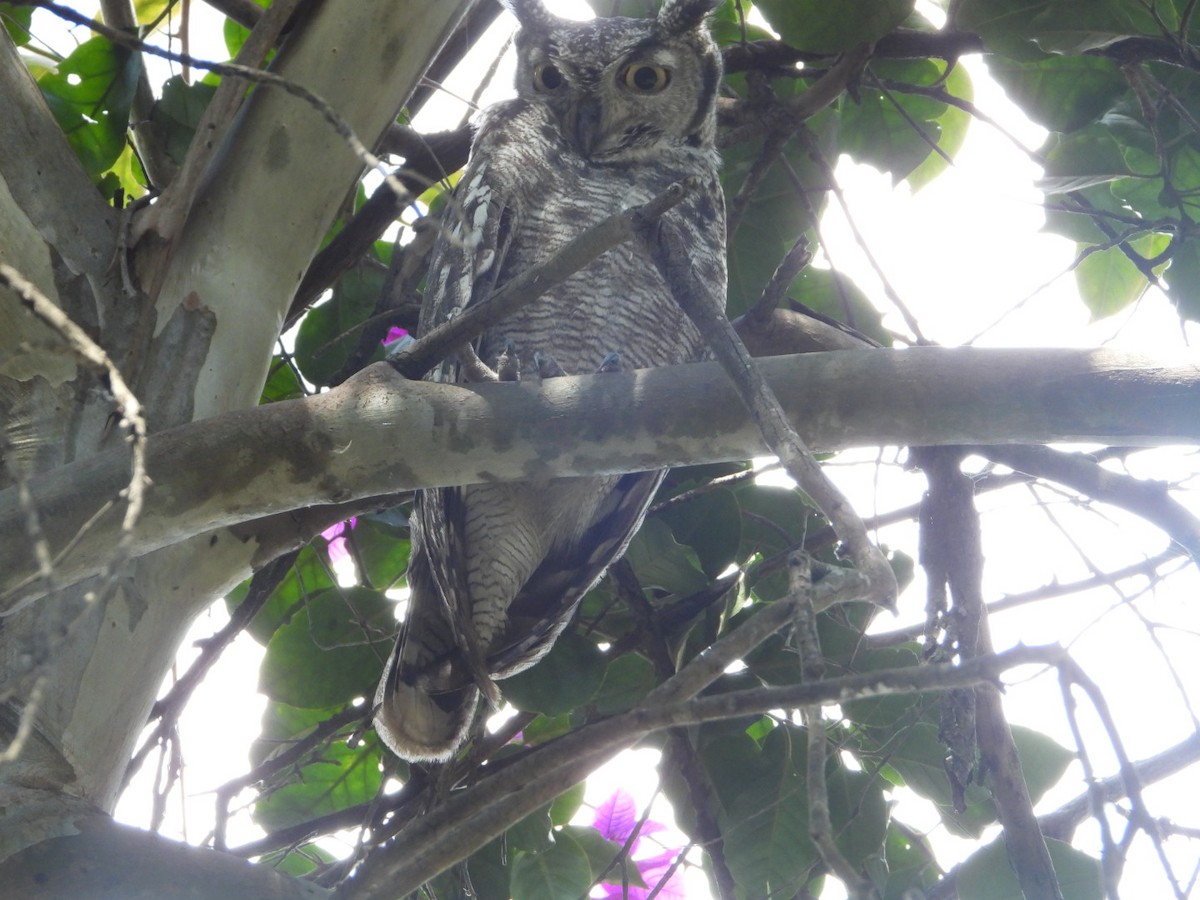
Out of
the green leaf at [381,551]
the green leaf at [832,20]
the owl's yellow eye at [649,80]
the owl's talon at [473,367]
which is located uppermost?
the owl's yellow eye at [649,80]

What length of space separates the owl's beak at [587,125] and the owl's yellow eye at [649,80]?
3.5 inches

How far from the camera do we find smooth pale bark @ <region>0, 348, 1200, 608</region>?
3.25 ft

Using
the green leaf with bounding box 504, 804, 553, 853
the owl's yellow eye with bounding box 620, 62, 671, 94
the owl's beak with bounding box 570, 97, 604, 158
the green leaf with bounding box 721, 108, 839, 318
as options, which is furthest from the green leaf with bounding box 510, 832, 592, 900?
the owl's yellow eye with bounding box 620, 62, 671, 94

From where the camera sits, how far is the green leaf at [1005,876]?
3.79 feet

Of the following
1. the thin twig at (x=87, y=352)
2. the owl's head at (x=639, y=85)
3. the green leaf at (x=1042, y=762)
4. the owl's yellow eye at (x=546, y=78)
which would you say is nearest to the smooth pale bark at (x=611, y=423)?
the thin twig at (x=87, y=352)

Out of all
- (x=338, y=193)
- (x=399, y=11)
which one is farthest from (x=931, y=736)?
(x=399, y=11)

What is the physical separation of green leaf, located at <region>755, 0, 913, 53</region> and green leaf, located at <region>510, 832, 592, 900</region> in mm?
1360

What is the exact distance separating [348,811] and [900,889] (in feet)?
2.86

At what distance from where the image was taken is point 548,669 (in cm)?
170

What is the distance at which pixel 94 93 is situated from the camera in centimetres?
155

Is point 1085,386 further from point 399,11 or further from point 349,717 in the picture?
point 349,717

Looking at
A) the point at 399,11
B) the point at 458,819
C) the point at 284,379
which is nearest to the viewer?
the point at 458,819

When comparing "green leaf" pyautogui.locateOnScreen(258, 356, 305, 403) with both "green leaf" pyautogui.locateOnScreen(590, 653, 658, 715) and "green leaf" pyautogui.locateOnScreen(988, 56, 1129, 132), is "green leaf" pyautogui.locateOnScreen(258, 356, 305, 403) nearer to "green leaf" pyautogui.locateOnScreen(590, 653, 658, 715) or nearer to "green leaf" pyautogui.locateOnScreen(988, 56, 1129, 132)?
"green leaf" pyautogui.locateOnScreen(590, 653, 658, 715)

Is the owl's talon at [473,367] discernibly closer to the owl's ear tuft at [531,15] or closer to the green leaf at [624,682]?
the green leaf at [624,682]
